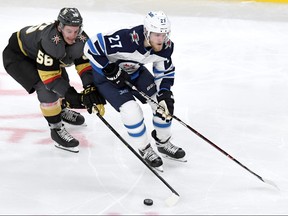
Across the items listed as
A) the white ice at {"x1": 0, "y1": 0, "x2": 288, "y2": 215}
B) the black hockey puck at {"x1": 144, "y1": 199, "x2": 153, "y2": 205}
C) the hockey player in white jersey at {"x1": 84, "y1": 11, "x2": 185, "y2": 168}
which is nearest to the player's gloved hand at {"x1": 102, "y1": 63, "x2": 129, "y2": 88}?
the hockey player in white jersey at {"x1": 84, "y1": 11, "x2": 185, "y2": 168}

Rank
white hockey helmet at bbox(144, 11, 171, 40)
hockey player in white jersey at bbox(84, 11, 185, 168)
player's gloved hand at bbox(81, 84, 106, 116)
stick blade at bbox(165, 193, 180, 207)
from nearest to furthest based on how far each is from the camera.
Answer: stick blade at bbox(165, 193, 180, 207)
white hockey helmet at bbox(144, 11, 171, 40)
hockey player in white jersey at bbox(84, 11, 185, 168)
player's gloved hand at bbox(81, 84, 106, 116)

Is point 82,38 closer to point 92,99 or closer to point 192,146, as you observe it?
point 92,99

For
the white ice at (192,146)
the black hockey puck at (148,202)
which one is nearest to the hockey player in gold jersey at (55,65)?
the white ice at (192,146)

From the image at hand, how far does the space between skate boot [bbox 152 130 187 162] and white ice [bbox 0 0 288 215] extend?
0.04 m

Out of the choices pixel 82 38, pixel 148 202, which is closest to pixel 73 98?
pixel 82 38

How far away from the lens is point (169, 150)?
3277 millimetres

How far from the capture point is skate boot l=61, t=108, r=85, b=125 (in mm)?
3715

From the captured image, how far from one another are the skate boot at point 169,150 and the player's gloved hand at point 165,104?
0.85 feet

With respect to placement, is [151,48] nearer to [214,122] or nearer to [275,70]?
[214,122]

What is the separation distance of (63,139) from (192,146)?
2.54 ft

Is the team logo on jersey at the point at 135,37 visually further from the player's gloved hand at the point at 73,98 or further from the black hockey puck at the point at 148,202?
the black hockey puck at the point at 148,202

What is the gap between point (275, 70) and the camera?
15.5ft

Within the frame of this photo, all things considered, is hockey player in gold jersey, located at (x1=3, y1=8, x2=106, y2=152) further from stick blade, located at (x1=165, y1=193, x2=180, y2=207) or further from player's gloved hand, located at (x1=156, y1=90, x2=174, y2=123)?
A: stick blade, located at (x1=165, y1=193, x2=180, y2=207)

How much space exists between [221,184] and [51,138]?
1.14 meters
